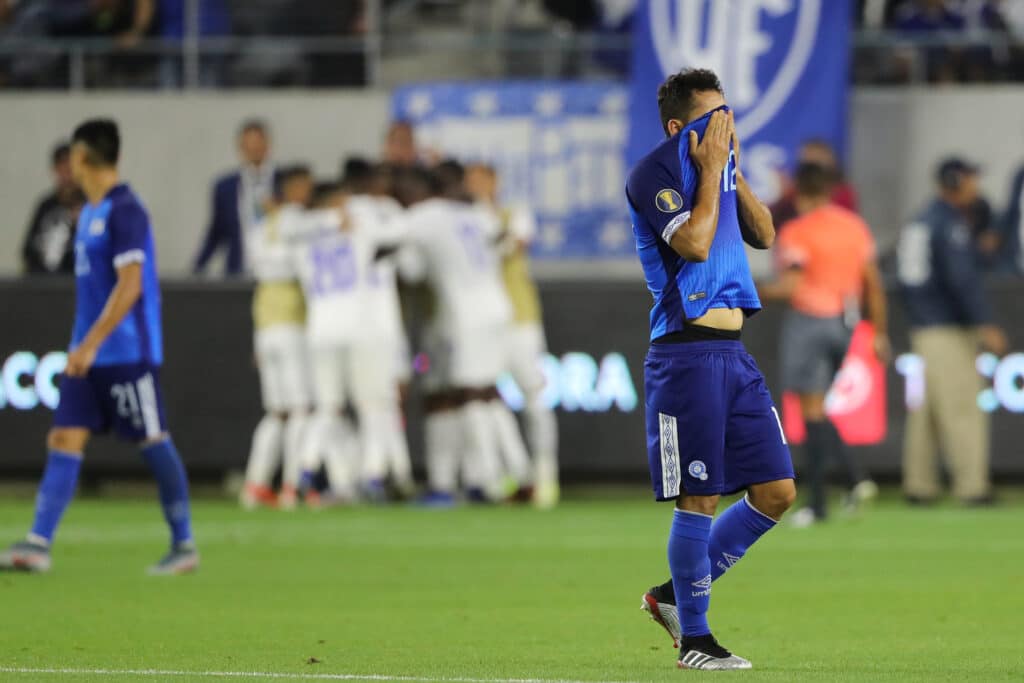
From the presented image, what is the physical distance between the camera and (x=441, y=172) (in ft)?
57.7

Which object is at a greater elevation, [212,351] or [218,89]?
[218,89]

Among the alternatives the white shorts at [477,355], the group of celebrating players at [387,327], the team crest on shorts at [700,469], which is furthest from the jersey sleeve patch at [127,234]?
the white shorts at [477,355]

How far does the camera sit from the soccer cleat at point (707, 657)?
7766 mm

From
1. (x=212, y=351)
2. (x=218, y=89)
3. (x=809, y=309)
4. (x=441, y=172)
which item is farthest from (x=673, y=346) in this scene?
(x=218, y=89)

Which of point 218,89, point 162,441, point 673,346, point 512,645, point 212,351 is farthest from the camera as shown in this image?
point 218,89

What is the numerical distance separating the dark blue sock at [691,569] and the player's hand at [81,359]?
4.34 meters

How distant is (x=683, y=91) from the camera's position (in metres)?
7.89

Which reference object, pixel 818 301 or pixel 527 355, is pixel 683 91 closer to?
pixel 818 301

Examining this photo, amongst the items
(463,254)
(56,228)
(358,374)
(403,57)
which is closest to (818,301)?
(463,254)

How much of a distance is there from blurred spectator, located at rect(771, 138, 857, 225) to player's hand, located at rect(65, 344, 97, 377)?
8163mm

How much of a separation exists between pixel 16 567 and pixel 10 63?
38.2 ft

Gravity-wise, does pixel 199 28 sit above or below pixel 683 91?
above

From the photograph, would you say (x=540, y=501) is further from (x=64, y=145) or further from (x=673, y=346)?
(x=673, y=346)

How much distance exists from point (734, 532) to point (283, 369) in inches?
400
